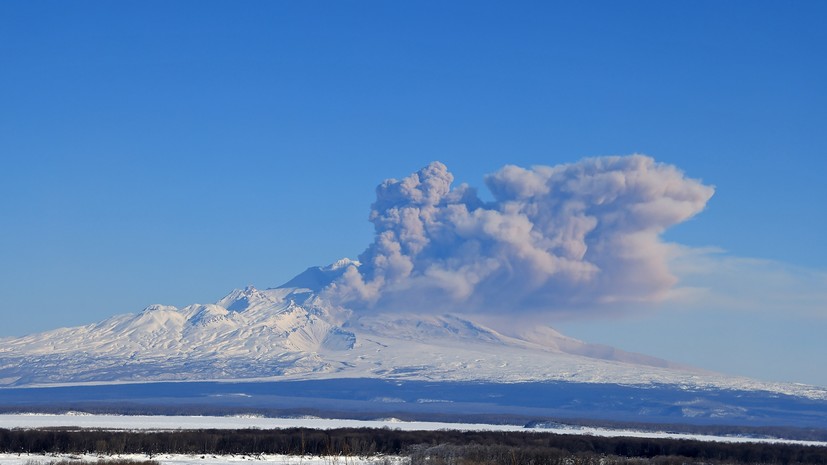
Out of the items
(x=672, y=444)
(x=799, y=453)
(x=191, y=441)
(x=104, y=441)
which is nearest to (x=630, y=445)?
(x=672, y=444)

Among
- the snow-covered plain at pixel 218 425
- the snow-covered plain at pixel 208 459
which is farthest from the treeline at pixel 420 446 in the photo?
the snow-covered plain at pixel 218 425

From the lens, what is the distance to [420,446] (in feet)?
285

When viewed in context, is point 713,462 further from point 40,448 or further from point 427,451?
point 40,448

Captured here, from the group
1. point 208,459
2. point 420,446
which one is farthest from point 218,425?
point 208,459

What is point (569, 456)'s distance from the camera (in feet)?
261

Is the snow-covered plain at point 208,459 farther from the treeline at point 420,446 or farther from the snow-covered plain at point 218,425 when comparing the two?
the snow-covered plain at point 218,425

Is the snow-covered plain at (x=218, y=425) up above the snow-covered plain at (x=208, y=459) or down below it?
above

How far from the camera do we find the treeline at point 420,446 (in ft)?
258

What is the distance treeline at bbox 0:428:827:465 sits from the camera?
3091 inches

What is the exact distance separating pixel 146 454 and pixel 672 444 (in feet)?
151

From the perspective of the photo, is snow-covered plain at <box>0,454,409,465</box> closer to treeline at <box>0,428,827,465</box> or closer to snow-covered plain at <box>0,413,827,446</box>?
treeline at <box>0,428,827,465</box>

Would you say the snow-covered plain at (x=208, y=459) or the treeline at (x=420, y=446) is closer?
the snow-covered plain at (x=208, y=459)

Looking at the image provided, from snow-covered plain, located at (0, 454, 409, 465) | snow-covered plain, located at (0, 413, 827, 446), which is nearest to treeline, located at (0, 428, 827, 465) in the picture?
snow-covered plain, located at (0, 454, 409, 465)

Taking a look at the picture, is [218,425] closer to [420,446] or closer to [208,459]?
[420,446]
